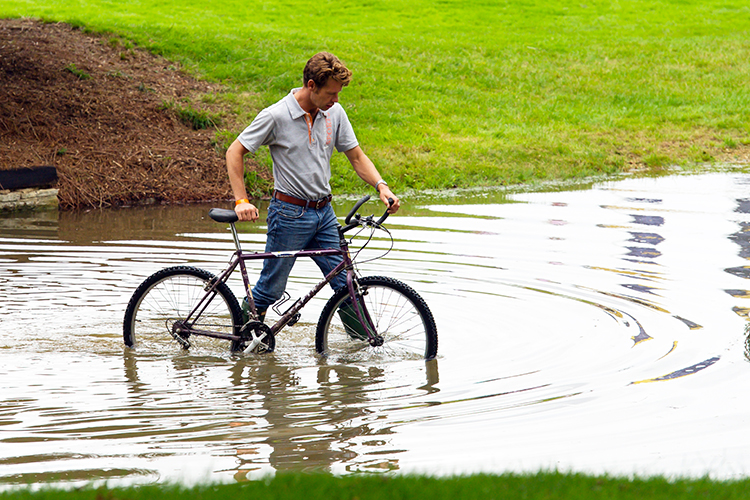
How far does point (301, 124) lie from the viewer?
6.84m

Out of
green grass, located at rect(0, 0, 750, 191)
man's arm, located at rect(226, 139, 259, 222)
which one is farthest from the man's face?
green grass, located at rect(0, 0, 750, 191)

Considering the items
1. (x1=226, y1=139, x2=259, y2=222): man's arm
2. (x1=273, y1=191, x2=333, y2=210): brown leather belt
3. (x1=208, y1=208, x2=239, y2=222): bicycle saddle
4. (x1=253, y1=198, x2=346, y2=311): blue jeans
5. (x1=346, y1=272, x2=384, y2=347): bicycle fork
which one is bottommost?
(x1=346, y1=272, x2=384, y2=347): bicycle fork

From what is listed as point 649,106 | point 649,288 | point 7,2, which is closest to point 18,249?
point 649,288

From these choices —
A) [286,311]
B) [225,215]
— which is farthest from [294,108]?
[286,311]

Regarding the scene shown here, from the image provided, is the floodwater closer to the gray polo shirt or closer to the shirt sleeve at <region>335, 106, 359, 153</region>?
the gray polo shirt

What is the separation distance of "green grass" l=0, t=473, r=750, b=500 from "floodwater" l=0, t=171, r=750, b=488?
0.41 metres

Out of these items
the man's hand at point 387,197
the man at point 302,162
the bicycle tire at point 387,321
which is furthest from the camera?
the bicycle tire at point 387,321

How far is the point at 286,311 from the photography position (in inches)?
286

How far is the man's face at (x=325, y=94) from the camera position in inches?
261

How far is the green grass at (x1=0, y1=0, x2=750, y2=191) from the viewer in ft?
64.3

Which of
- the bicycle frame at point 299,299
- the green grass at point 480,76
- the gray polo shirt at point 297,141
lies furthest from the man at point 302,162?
the green grass at point 480,76

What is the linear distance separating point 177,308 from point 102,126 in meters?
11.3

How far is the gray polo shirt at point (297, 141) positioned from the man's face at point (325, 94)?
0.45 feet

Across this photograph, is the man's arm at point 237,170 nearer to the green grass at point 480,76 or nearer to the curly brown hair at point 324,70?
the curly brown hair at point 324,70
